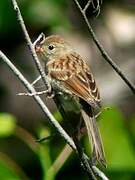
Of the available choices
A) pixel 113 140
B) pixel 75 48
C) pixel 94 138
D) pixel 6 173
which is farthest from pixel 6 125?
pixel 75 48

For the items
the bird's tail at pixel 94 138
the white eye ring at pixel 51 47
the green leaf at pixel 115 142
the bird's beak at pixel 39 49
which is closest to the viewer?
the bird's tail at pixel 94 138

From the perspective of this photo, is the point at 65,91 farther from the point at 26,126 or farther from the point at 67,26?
the point at 26,126

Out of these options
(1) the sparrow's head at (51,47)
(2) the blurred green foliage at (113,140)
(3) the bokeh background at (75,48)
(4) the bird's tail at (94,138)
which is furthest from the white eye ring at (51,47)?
(3) the bokeh background at (75,48)

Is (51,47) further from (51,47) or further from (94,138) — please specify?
(94,138)

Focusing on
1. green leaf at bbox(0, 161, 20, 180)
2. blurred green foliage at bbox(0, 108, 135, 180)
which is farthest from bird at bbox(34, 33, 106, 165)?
green leaf at bbox(0, 161, 20, 180)

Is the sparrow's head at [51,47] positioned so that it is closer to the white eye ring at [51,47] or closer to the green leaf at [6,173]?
the white eye ring at [51,47]

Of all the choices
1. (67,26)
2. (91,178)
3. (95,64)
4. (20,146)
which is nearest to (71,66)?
(91,178)
